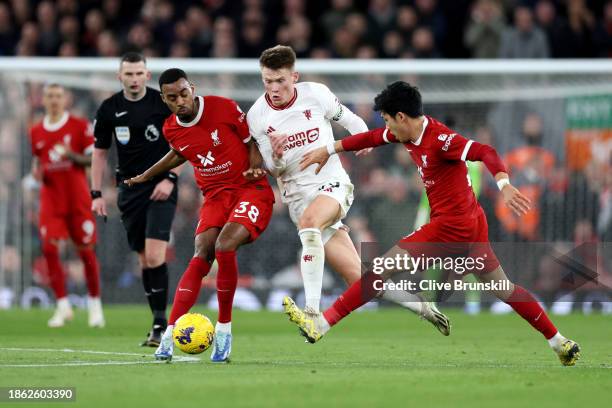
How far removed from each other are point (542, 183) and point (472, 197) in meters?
9.46

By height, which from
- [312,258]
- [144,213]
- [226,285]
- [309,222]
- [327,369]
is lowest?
[327,369]

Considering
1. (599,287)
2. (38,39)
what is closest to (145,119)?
(599,287)

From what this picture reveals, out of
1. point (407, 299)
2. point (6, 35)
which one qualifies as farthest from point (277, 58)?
point (6, 35)

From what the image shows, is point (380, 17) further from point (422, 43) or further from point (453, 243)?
point (453, 243)

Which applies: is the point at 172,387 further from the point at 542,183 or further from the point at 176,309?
the point at 542,183

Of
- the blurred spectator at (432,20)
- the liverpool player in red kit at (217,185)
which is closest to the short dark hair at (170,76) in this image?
the liverpool player in red kit at (217,185)

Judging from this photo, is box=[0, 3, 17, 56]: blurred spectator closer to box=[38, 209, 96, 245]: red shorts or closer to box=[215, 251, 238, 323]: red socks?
box=[38, 209, 96, 245]: red shorts

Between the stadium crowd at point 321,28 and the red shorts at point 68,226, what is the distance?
560 cm

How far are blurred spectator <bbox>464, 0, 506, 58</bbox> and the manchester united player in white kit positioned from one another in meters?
10.3

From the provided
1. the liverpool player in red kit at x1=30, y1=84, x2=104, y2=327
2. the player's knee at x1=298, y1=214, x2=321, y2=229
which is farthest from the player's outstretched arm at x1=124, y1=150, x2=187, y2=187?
the liverpool player in red kit at x1=30, y1=84, x2=104, y2=327

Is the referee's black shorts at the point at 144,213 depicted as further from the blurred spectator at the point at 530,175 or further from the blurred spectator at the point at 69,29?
the blurred spectator at the point at 69,29

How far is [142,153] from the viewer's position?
449 inches

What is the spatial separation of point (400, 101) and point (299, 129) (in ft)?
3.45

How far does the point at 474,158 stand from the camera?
28.6 ft
